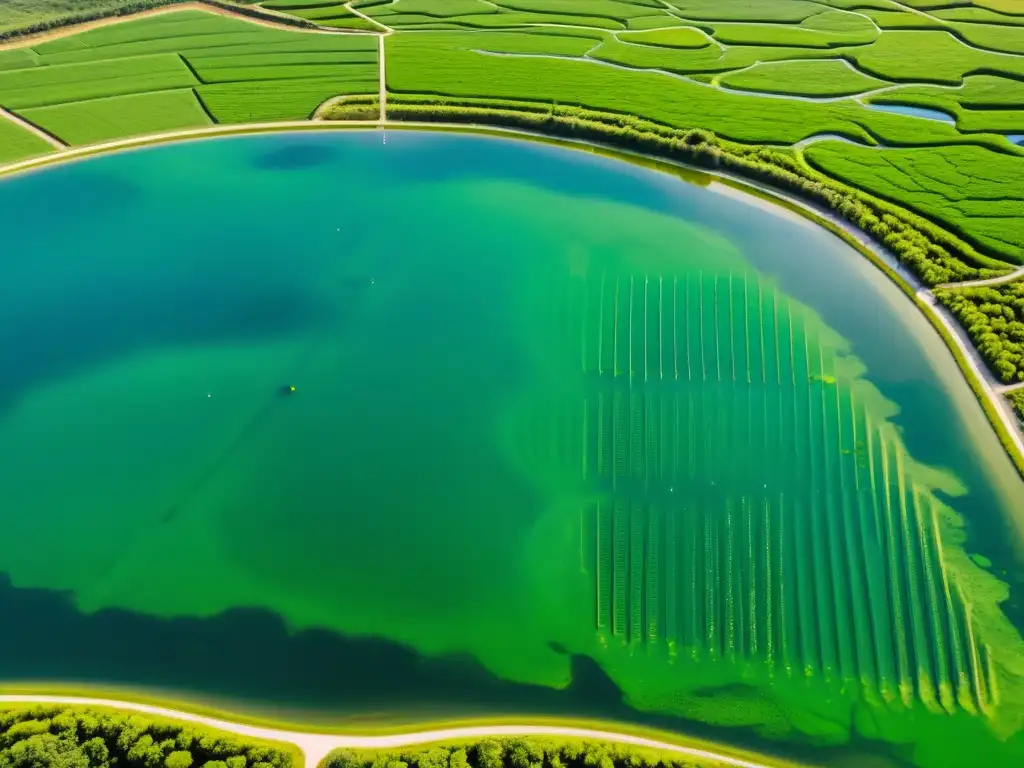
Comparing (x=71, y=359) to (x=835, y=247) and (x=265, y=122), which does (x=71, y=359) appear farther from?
(x=835, y=247)

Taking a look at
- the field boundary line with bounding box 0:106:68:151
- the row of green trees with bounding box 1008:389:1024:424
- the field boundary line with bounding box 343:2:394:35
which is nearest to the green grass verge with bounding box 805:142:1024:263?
the row of green trees with bounding box 1008:389:1024:424

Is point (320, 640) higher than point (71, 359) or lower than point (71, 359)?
lower

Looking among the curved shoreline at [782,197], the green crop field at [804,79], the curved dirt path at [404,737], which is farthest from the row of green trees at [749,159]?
the curved dirt path at [404,737]

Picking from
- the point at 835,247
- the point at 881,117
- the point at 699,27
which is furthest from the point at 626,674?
the point at 699,27

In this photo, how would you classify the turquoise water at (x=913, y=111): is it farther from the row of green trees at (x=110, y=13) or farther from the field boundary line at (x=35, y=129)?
the field boundary line at (x=35, y=129)

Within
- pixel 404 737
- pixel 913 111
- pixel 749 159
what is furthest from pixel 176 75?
pixel 404 737
